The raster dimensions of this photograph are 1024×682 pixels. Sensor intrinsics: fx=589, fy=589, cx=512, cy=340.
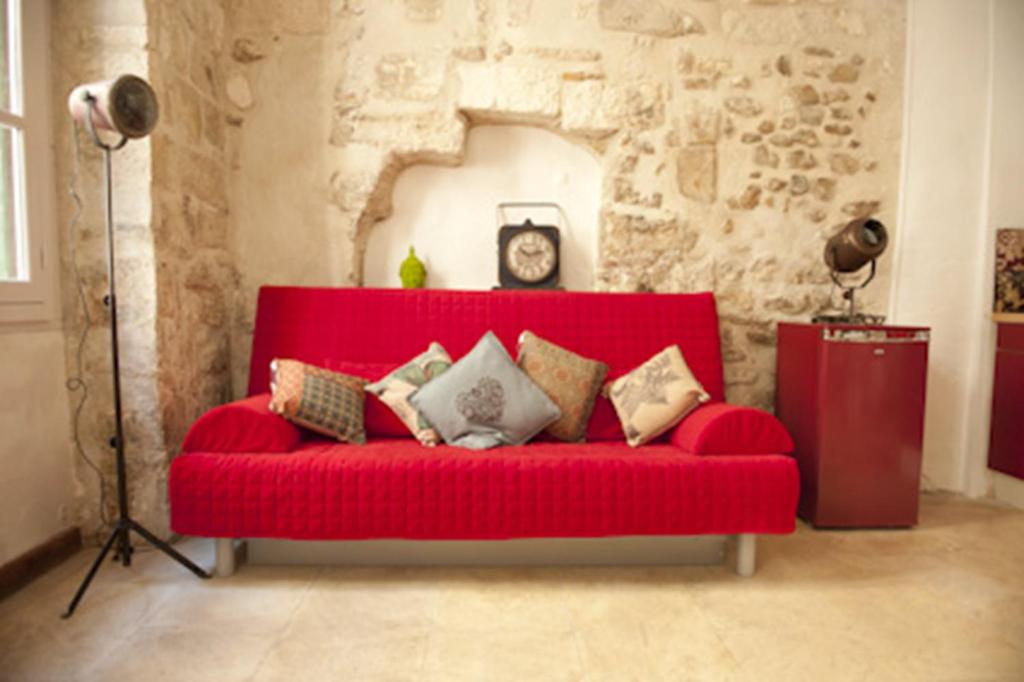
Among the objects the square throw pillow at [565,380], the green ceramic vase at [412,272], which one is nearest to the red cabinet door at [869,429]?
the square throw pillow at [565,380]

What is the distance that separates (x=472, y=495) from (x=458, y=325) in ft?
2.98

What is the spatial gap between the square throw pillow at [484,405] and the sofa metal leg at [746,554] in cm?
80

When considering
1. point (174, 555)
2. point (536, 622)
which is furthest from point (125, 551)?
point (536, 622)

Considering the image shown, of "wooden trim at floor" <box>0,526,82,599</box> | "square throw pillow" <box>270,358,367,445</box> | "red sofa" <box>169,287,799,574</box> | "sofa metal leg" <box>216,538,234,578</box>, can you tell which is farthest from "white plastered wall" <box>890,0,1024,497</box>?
"wooden trim at floor" <box>0,526,82,599</box>

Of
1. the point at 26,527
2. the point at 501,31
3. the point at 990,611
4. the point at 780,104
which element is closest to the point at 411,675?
the point at 26,527

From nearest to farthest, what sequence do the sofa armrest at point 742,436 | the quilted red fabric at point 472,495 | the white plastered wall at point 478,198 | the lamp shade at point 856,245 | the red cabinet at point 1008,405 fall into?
the quilted red fabric at point 472,495
the sofa armrest at point 742,436
the lamp shade at point 856,245
the red cabinet at point 1008,405
the white plastered wall at point 478,198

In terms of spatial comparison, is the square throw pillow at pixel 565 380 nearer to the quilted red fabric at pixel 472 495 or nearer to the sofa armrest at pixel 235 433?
the quilted red fabric at pixel 472 495

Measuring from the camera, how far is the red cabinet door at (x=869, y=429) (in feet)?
8.16

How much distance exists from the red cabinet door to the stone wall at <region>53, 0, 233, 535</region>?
269 centimetres

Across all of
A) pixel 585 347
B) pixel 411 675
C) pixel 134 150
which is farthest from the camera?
pixel 585 347

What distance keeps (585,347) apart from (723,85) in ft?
4.92

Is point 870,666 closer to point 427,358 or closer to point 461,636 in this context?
point 461,636

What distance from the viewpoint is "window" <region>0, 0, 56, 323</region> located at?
200 cm

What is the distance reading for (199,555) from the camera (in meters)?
2.24
